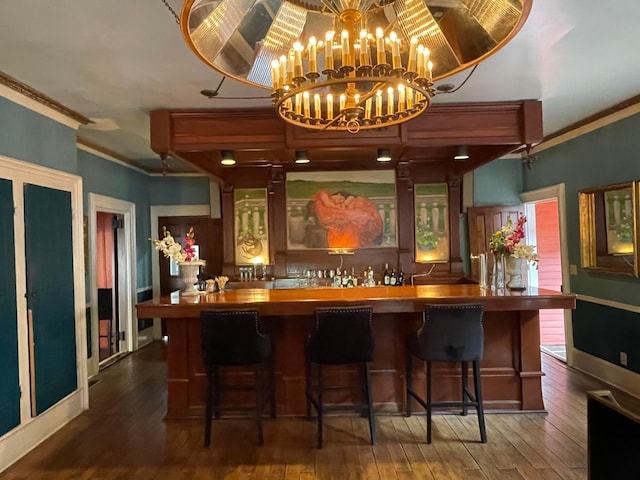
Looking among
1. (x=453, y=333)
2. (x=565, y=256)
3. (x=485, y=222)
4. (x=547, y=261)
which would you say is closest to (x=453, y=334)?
(x=453, y=333)

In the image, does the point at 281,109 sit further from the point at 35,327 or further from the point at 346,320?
the point at 35,327

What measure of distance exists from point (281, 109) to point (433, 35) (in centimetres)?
79

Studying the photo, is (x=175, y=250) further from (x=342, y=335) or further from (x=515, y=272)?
(x=515, y=272)

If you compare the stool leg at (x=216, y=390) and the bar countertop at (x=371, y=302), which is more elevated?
the bar countertop at (x=371, y=302)

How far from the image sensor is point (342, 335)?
121 inches

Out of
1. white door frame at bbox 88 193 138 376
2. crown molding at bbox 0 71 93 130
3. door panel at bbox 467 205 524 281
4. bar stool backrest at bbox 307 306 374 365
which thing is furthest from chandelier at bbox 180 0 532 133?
white door frame at bbox 88 193 138 376

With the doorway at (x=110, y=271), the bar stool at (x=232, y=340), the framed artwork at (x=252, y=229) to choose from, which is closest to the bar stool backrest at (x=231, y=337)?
the bar stool at (x=232, y=340)

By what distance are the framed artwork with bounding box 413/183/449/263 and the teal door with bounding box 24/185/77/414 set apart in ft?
13.1

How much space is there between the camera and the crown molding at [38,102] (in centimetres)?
313

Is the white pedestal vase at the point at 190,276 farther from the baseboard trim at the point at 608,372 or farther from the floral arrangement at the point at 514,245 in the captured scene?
the baseboard trim at the point at 608,372

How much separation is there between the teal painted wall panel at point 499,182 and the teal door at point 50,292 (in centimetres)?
493

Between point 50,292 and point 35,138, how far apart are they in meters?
1.24

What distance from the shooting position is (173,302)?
11.4 ft

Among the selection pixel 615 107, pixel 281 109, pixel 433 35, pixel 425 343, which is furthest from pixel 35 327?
pixel 615 107
